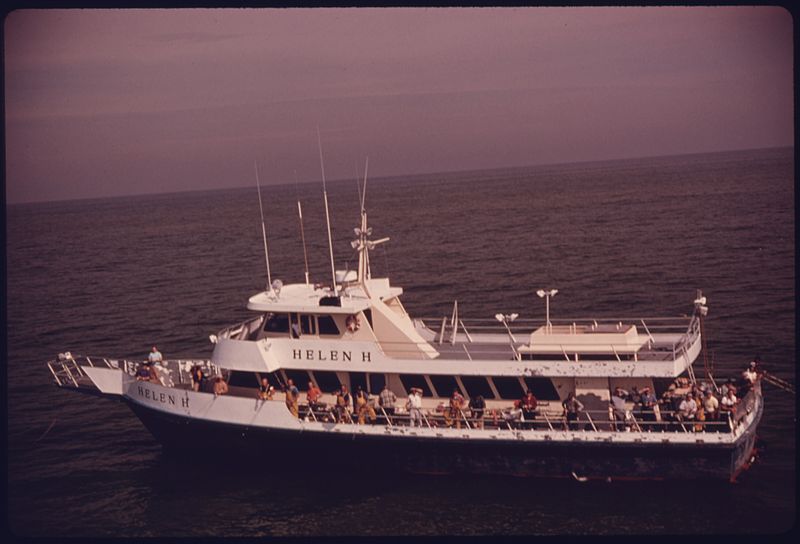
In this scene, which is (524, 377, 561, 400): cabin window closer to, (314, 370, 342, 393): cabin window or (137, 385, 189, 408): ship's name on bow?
(314, 370, 342, 393): cabin window

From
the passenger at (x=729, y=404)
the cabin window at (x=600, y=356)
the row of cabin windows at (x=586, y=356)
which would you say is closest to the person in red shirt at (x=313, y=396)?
the row of cabin windows at (x=586, y=356)

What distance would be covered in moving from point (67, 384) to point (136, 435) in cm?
390

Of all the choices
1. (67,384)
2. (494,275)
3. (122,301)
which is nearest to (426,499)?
(67,384)

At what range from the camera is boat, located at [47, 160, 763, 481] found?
20891mm

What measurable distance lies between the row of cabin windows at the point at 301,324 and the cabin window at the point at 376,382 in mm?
1501

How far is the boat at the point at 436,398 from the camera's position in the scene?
822 inches

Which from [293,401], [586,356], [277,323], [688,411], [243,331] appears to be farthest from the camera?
[243,331]

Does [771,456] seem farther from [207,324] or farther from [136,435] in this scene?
[207,324]

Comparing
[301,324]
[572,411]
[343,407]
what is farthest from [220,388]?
[572,411]

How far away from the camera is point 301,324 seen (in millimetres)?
23406

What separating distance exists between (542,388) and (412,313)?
2095 cm

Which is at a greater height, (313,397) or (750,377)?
(313,397)

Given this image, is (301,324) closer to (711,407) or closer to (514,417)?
(514,417)

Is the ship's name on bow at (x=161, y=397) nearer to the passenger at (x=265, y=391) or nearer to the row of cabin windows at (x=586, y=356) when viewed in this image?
the passenger at (x=265, y=391)
